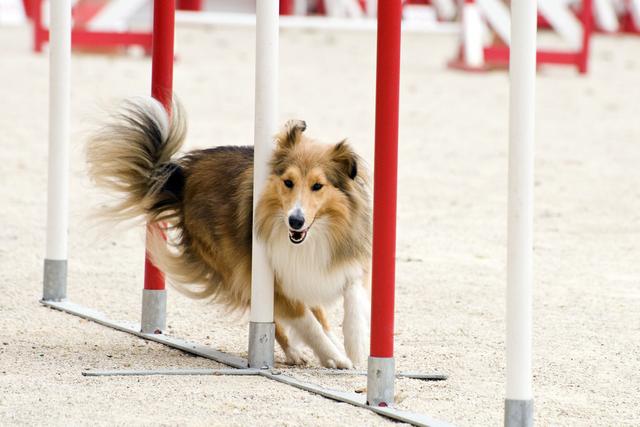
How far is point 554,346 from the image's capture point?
502cm

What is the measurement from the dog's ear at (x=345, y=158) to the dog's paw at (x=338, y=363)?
692 mm

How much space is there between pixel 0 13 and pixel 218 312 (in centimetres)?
1572

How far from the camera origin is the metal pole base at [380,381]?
4031 millimetres

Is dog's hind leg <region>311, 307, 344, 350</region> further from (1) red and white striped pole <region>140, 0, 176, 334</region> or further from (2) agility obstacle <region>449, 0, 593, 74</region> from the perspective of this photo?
(2) agility obstacle <region>449, 0, 593, 74</region>

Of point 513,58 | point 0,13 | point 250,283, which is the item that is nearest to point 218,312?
point 250,283

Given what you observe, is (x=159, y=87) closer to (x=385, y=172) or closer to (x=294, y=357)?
(x=294, y=357)

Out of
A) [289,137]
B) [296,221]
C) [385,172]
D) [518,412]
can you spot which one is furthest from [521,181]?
[289,137]

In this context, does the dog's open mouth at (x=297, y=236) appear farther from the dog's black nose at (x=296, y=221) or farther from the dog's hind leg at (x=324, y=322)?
the dog's hind leg at (x=324, y=322)

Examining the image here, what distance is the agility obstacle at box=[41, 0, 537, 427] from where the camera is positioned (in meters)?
3.57

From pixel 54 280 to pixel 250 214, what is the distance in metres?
1.28

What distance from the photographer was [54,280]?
5.64m

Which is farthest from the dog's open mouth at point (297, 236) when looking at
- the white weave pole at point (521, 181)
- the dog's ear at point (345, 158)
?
the white weave pole at point (521, 181)

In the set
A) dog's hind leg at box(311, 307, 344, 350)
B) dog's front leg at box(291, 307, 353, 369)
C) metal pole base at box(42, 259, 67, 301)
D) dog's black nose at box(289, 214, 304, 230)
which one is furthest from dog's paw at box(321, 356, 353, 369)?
metal pole base at box(42, 259, 67, 301)

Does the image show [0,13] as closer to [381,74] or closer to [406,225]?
[406,225]
